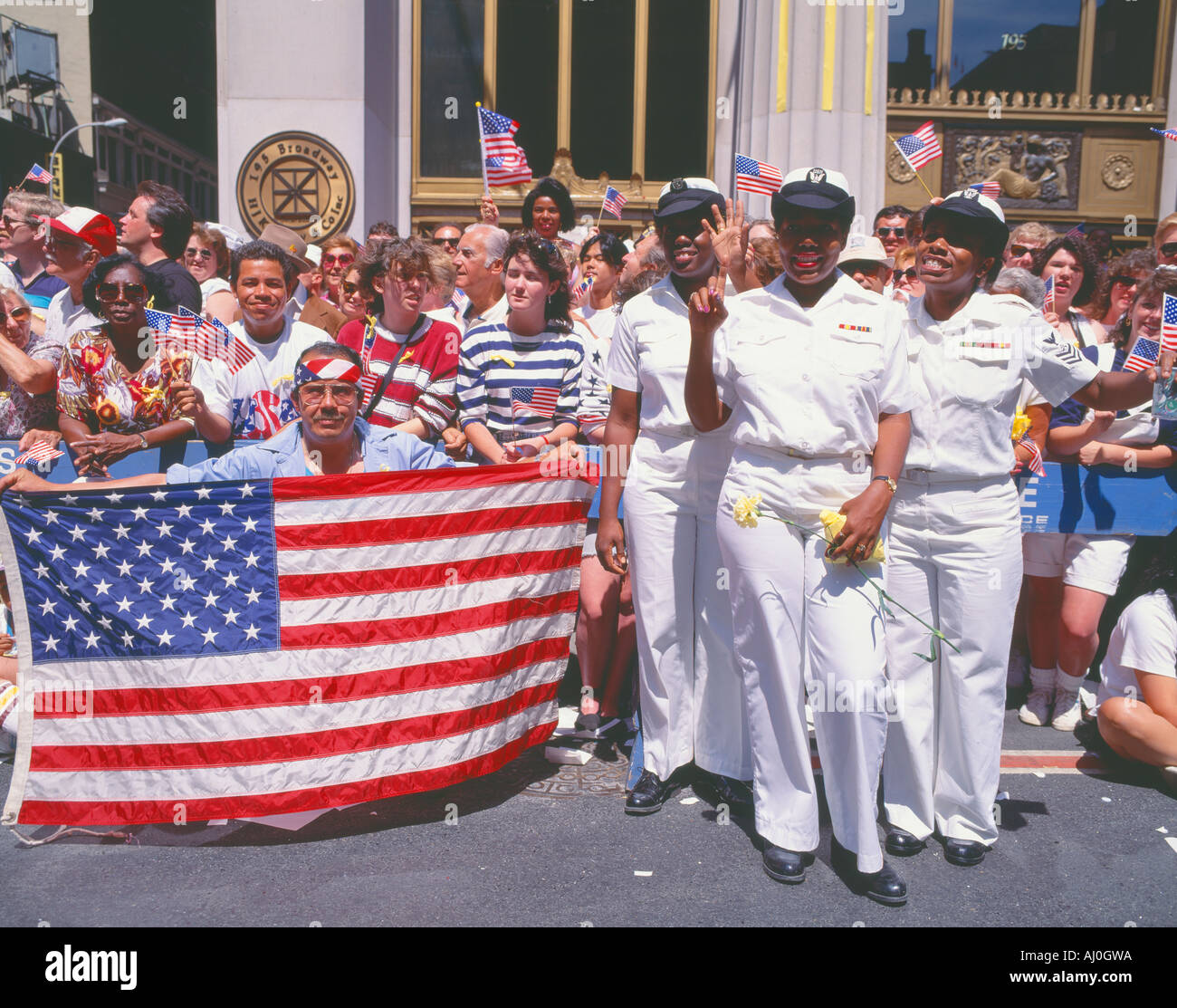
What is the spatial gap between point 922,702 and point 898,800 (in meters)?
0.42

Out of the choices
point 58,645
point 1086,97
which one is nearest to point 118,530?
point 58,645

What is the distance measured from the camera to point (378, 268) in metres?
5.79

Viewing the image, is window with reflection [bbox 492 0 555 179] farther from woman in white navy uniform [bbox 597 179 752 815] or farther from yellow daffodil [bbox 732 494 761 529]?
yellow daffodil [bbox 732 494 761 529]

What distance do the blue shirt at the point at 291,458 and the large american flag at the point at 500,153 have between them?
4.84 m

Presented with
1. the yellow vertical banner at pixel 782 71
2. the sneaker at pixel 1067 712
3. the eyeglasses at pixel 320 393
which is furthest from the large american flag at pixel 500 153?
the sneaker at pixel 1067 712

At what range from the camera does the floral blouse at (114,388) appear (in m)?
5.28

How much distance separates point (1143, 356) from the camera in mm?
4590

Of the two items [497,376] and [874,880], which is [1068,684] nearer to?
[874,880]

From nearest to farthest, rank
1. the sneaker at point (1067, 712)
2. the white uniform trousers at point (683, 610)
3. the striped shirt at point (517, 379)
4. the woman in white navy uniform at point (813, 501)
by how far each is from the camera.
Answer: the woman in white navy uniform at point (813, 501) < the white uniform trousers at point (683, 610) < the striped shirt at point (517, 379) < the sneaker at point (1067, 712)

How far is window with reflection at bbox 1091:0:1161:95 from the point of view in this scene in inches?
526

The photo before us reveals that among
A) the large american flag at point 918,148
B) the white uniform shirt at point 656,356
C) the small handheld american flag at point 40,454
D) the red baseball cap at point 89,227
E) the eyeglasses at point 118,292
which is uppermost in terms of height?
the large american flag at point 918,148

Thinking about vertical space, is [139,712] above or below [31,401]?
below

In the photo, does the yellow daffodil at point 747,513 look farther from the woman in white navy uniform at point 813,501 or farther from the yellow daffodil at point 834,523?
the yellow daffodil at point 834,523
